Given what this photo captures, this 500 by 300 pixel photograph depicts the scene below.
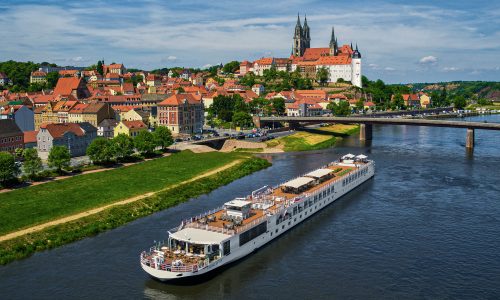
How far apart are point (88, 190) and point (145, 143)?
28.3 meters

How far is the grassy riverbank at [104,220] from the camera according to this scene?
4710 centimetres

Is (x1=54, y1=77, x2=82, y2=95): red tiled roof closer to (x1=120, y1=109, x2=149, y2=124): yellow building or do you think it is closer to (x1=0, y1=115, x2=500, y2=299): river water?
(x1=120, y1=109, x2=149, y2=124): yellow building

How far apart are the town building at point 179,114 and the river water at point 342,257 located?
55756 millimetres

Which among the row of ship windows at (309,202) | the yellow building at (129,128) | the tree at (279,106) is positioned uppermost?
the tree at (279,106)

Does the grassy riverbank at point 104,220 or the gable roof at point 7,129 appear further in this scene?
the gable roof at point 7,129

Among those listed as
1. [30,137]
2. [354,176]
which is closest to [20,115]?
[30,137]

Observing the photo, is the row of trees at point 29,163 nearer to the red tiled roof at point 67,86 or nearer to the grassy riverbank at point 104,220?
the grassy riverbank at point 104,220

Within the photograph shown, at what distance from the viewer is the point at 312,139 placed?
12862 centimetres

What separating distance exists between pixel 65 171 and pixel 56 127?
19.1 meters

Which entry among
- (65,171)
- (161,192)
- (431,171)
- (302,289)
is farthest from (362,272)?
(65,171)

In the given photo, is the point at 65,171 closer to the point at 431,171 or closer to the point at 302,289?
the point at 302,289

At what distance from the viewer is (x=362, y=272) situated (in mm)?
41156

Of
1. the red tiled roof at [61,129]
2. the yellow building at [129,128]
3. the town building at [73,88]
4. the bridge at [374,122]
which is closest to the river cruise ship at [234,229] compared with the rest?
the red tiled roof at [61,129]

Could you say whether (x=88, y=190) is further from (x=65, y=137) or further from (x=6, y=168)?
(x=65, y=137)
